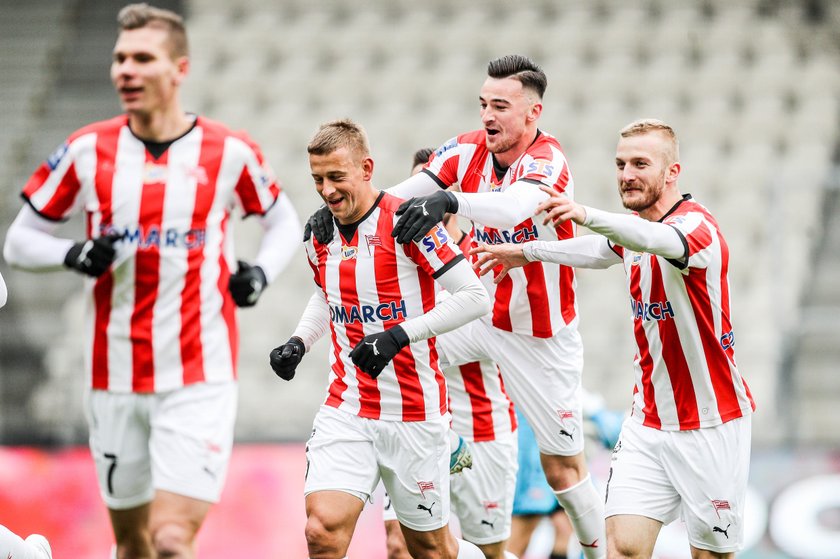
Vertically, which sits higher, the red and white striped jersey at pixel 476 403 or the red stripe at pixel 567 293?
the red stripe at pixel 567 293

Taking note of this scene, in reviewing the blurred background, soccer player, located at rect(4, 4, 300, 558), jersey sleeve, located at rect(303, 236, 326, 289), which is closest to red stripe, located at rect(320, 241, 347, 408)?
jersey sleeve, located at rect(303, 236, 326, 289)

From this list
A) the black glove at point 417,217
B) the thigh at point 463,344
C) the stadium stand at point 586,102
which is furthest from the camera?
the stadium stand at point 586,102

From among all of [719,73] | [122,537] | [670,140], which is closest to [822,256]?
[719,73]

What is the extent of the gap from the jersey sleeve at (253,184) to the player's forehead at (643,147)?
5.14ft

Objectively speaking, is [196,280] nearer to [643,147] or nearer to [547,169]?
[547,169]

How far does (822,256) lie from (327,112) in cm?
546

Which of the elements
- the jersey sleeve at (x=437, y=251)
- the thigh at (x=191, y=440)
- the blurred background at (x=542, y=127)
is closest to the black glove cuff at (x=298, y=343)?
the thigh at (x=191, y=440)

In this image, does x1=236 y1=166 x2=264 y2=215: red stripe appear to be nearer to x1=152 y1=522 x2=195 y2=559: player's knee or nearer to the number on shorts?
the number on shorts

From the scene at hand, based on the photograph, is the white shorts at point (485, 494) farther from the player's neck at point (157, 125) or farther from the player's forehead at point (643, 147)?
the player's neck at point (157, 125)

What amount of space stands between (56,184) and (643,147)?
8.31 ft

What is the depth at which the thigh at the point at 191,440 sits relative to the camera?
520cm

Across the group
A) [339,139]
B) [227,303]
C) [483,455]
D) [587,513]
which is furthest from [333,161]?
[587,513]

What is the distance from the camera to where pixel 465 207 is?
5457 millimetres

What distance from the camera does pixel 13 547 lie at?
5238 millimetres
